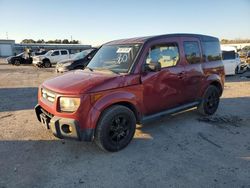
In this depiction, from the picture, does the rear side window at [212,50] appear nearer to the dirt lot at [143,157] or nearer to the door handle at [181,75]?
the door handle at [181,75]

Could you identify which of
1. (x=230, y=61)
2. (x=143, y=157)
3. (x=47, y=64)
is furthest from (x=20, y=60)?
(x=143, y=157)

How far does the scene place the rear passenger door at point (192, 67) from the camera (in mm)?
5250

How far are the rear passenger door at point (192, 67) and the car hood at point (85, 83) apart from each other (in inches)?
74.7

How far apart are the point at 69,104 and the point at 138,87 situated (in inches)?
51.9

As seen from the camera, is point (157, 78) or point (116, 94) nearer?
point (116, 94)

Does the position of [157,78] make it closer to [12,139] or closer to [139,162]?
[139,162]

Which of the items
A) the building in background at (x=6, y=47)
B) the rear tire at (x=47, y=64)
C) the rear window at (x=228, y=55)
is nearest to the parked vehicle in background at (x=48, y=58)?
the rear tire at (x=47, y=64)

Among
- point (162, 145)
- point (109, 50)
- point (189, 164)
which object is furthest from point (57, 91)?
point (189, 164)

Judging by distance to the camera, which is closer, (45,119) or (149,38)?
(45,119)

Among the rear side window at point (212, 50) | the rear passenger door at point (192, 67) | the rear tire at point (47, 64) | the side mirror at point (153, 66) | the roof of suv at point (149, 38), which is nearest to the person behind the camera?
the side mirror at point (153, 66)

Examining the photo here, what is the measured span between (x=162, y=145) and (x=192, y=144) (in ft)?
1.93

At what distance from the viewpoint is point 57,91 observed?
3.83 m

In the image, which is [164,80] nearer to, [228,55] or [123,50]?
[123,50]

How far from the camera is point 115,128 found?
13.5 ft
